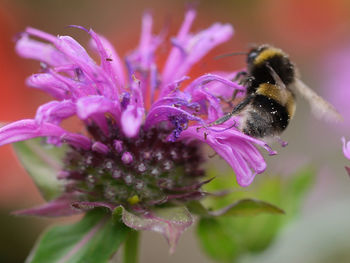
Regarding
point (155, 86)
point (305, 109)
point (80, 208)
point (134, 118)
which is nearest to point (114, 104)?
point (134, 118)

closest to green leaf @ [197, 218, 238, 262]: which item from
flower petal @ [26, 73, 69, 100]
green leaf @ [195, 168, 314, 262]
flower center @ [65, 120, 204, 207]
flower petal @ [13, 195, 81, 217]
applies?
green leaf @ [195, 168, 314, 262]

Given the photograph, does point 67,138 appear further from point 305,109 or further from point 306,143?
point 305,109

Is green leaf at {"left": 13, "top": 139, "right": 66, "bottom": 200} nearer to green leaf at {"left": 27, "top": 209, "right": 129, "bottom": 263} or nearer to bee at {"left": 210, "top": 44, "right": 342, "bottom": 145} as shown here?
green leaf at {"left": 27, "top": 209, "right": 129, "bottom": 263}

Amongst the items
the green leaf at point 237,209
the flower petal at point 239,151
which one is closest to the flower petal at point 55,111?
the flower petal at point 239,151

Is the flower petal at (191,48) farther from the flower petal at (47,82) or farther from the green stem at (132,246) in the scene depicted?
the green stem at (132,246)

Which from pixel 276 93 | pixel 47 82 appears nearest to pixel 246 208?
pixel 276 93

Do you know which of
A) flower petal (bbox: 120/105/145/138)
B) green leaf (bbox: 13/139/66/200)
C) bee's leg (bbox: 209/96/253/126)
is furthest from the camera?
green leaf (bbox: 13/139/66/200)

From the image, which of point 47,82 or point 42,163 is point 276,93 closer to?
point 47,82
